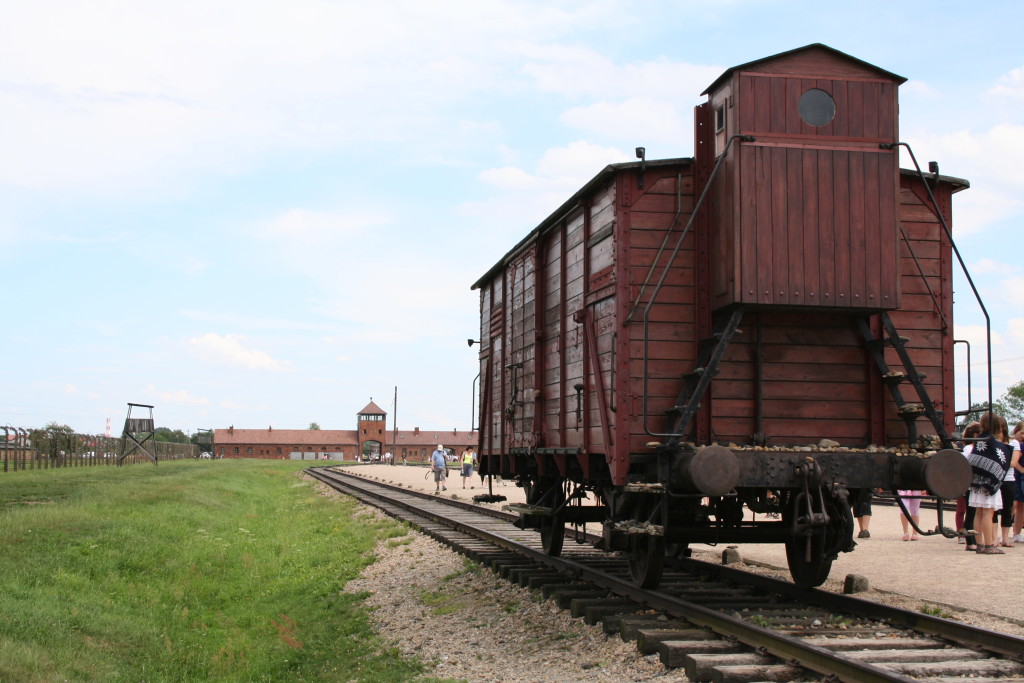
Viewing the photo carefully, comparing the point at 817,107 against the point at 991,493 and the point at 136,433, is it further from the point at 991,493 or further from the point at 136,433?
the point at 136,433

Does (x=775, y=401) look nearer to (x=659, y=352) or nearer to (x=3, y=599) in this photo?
(x=659, y=352)

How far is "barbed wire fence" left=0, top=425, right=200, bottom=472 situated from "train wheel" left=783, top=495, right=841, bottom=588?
96.4 ft

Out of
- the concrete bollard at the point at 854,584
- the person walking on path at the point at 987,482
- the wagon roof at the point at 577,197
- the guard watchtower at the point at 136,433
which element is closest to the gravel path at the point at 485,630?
the concrete bollard at the point at 854,584

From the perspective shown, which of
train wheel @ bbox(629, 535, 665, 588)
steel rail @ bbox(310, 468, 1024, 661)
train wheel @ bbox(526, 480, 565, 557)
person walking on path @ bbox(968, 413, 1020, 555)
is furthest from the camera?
person walking on path @ bbox(968, 413, 1020, 555)

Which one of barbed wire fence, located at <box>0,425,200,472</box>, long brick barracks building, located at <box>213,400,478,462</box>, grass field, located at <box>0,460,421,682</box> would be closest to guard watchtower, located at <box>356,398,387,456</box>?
long brick barracks building, located at <box>213,400,478,462</box>

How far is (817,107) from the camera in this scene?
27.7 feet

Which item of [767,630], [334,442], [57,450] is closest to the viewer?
[767,630]

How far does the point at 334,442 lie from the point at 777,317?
142530 mm

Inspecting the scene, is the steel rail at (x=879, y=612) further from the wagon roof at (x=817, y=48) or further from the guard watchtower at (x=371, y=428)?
the guard watchtower at (x=371, y=428)

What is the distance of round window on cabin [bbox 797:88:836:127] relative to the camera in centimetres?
841

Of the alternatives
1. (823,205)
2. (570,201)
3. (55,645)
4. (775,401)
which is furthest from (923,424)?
(55,645)

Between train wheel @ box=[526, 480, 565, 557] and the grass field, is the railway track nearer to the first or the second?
train wheel @ box=[526, 480, 565, 557]

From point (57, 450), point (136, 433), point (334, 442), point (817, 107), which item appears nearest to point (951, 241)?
point (817, 107)

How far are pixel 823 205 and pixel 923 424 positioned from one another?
2.19m
